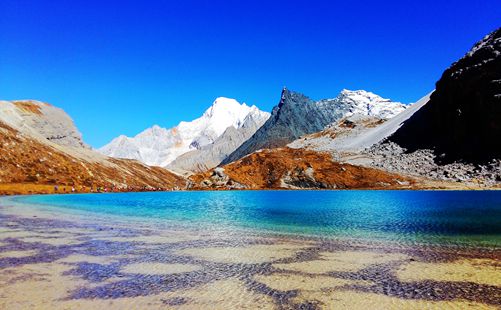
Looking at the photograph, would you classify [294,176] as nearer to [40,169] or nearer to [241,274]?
[40,169]

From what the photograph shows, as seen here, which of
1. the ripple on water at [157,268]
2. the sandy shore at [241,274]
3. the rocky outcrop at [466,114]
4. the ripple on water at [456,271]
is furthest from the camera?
the rocky outcrop at [466,114]

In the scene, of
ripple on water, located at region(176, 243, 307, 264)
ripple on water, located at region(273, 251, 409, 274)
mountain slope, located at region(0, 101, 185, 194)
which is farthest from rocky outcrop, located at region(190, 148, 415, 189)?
ripple on water, located at region(273, 251, 409, 274)

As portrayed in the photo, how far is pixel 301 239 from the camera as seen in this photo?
31.4 m

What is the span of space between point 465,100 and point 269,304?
17833 cm

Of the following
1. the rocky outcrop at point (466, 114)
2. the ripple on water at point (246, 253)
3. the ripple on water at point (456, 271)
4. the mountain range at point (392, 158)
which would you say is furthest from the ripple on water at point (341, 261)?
the rocky outcrop at point (466, 114)

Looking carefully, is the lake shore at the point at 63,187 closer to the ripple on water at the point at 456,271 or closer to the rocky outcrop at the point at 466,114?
the rocky outcrop at the point at 466,114

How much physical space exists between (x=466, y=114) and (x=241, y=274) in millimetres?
169572

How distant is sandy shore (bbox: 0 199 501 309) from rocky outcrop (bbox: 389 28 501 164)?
138 m

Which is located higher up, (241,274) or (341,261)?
(341,261)

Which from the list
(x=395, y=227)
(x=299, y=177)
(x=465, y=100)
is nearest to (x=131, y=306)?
(x=395, y=227)

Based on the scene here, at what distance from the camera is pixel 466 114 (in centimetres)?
16100

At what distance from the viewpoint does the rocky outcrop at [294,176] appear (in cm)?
15375

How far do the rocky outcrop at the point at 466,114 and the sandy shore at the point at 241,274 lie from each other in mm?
137892

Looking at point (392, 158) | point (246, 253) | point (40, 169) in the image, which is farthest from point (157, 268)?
point (392, 158)
